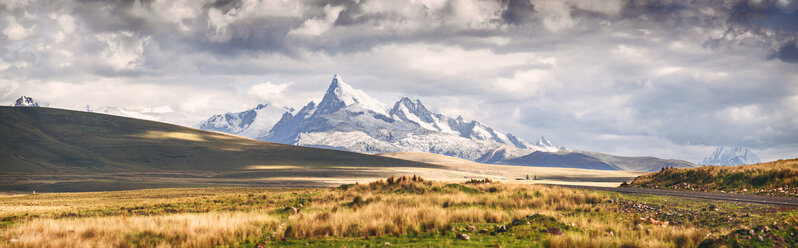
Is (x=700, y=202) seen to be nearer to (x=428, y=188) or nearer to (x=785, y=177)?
(x=785, y=177)

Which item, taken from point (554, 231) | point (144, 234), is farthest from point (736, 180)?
point (144, 234)

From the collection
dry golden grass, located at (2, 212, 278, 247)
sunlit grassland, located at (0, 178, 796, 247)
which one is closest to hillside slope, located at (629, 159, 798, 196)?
sunlit grassland, located at (0, 178, 796, 247)

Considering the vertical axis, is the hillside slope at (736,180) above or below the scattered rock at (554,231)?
above

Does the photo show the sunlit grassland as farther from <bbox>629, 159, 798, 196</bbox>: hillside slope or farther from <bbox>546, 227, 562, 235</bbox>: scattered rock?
<bbox>629, 159, 798, 196</bbox>: hillside slope

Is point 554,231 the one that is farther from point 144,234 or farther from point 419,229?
point 144,234

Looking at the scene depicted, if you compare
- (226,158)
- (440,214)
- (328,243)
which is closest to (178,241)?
(328,243)

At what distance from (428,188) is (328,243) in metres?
22.8

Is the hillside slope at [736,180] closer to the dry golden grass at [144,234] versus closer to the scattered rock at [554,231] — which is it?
the scattered rock at [554,231]

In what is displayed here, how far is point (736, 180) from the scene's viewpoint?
39.0 metres

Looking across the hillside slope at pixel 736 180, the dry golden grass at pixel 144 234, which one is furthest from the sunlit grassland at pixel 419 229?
the hillside slope at pixel 736 180

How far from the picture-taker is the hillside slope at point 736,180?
113ft

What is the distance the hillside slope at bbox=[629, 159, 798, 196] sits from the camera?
113 ft

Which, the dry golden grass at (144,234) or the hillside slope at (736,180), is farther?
the hillside slope at (736,180)

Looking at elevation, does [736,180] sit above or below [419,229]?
above
